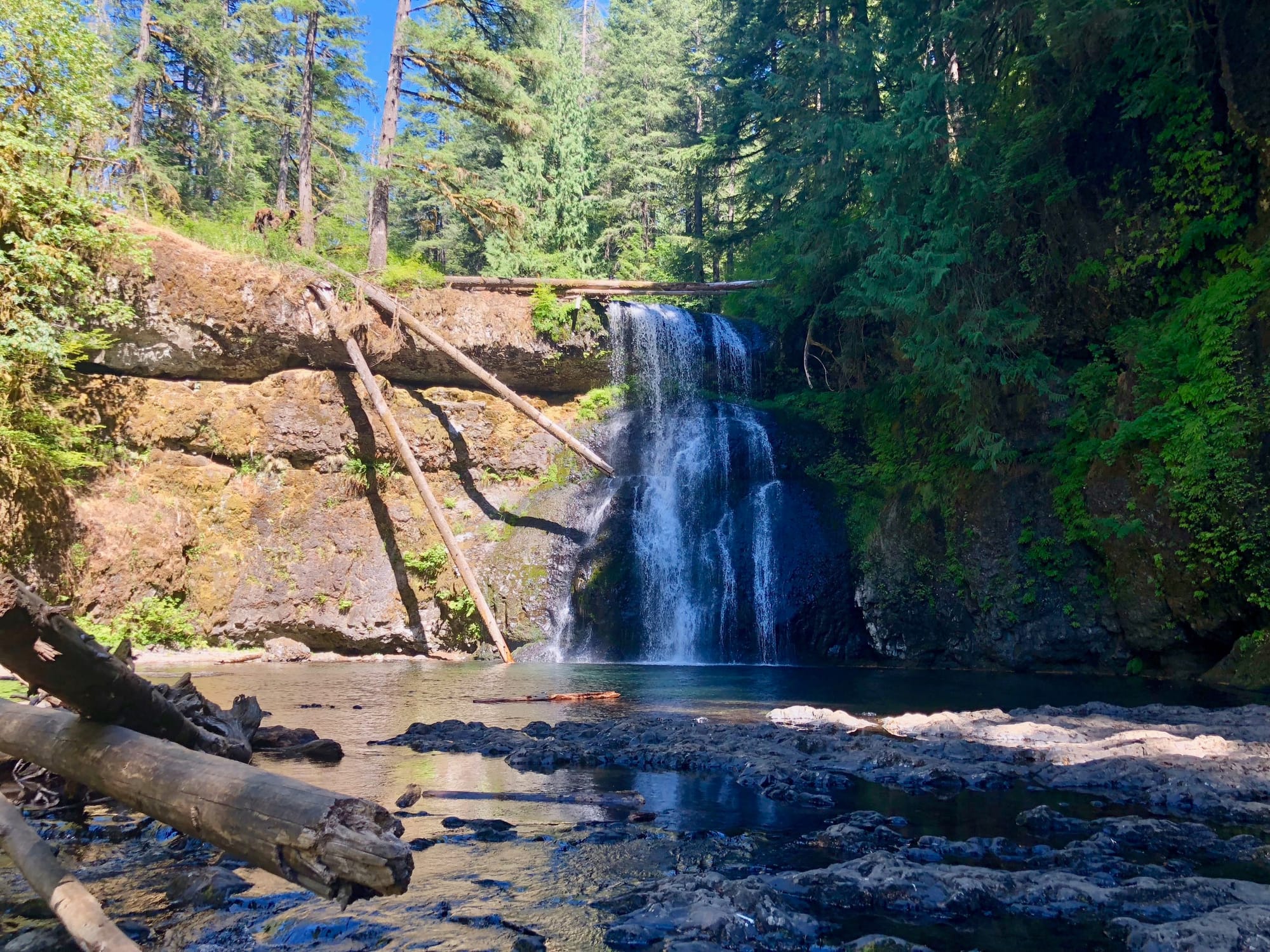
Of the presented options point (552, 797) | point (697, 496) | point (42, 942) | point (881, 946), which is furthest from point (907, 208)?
point (42, 942)

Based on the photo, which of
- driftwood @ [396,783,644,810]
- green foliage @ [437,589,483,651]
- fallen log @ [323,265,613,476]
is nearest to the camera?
driftwood @ [396,783,644,810]

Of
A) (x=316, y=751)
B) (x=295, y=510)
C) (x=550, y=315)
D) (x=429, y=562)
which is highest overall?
(x=550, y=315)

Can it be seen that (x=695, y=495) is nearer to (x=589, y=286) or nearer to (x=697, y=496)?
(x=697, y=496)

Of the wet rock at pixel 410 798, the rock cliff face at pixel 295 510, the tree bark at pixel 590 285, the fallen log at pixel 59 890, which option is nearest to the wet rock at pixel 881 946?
the fallen log at pixel 59 890

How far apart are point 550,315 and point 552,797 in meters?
15.8

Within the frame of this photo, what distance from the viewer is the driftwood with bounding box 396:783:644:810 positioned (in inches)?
213

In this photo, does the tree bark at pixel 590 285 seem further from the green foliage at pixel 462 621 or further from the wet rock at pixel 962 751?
the wet rock at pixel 962 751

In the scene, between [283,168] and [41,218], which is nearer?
[41,218]

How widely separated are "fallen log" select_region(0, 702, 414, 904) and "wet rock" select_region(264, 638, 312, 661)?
13591 millimetres

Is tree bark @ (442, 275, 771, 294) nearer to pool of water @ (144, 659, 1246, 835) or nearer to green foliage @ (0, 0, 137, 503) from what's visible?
green foliage @ (0, 0, 137, 503)

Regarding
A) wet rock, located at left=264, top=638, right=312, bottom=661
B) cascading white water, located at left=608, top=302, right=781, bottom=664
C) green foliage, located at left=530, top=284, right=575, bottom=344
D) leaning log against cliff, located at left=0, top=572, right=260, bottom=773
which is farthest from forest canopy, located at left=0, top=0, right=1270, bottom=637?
leaning log against cliff, located at left=0, top=572, right=260, bottom=773

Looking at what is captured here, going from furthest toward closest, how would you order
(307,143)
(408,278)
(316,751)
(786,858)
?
1. (307,143)
2. (408,278)
3. (316,751)
4. (786,858)

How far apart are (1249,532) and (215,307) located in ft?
60.8

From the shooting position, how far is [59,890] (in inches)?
96.3
